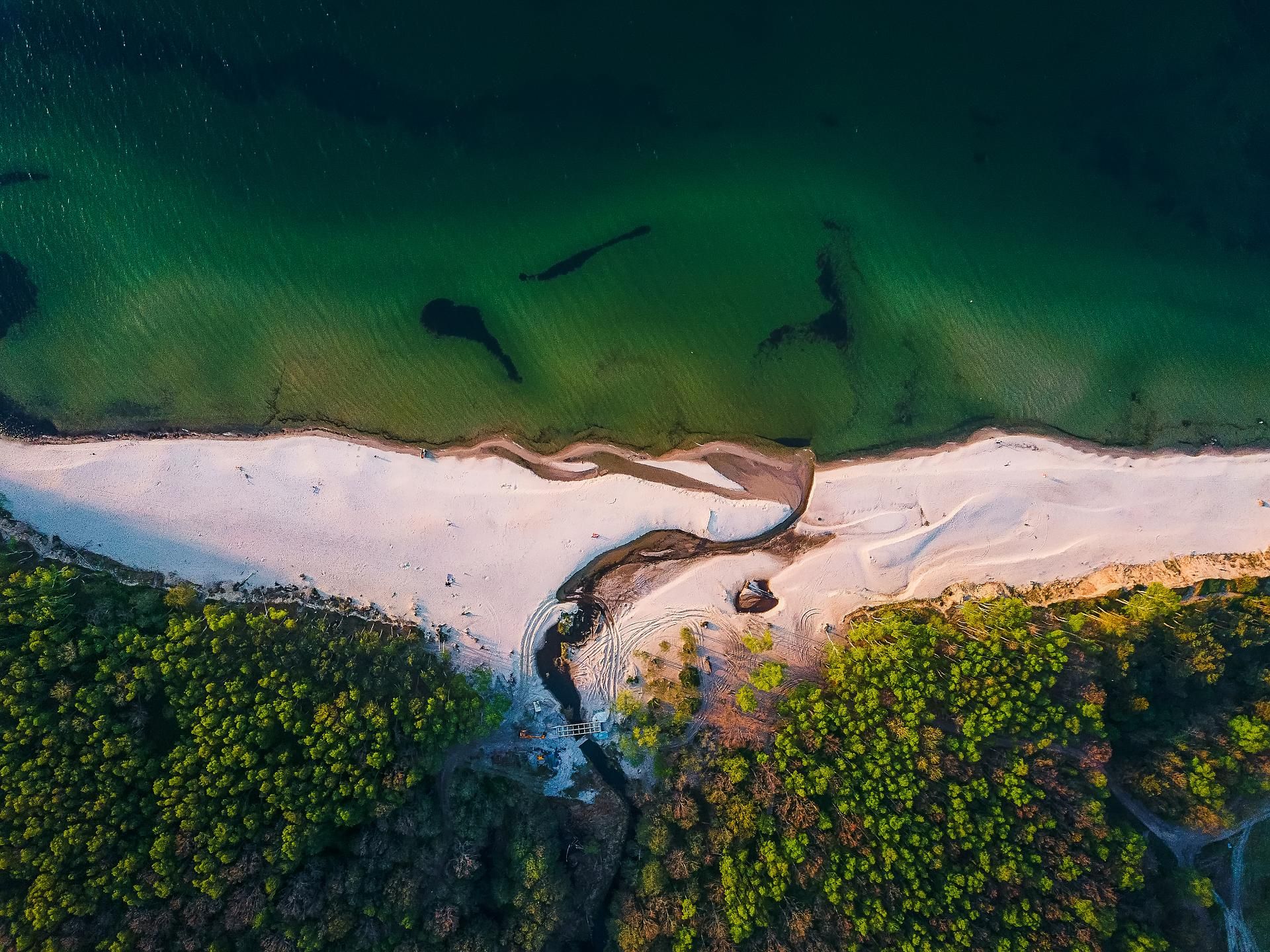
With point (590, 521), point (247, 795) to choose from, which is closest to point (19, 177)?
point (247, 795)

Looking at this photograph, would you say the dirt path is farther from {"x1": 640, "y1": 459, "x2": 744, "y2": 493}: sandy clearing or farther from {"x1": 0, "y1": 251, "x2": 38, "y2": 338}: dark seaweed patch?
{"x1": 0, "y1": 251, "x2": 38, "y2": 338}: dark seaweed patch

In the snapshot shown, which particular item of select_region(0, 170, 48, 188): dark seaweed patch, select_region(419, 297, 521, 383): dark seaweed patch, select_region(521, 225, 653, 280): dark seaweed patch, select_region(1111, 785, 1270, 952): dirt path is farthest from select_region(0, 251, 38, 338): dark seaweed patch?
select_region(1111, 785, 1270, 952): dirt path

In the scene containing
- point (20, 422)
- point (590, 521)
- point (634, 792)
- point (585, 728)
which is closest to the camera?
point (634, 792)

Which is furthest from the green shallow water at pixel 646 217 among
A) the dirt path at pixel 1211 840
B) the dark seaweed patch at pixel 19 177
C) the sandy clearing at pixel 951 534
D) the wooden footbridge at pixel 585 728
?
the dirt path at pixel 1211 840

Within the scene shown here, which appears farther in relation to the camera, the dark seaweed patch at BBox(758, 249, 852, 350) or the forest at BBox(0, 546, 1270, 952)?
the dark seaweed patch at BBox(758, 249, 852, 350)

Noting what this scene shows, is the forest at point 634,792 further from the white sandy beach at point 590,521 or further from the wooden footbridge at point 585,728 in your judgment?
the white sandy beach at point 590,521

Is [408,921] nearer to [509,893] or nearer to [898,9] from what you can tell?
[509,893]

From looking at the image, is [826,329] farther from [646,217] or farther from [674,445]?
[646,217]
